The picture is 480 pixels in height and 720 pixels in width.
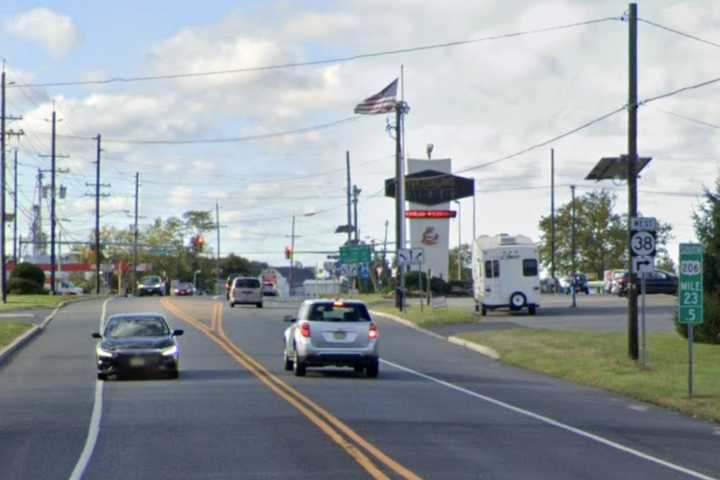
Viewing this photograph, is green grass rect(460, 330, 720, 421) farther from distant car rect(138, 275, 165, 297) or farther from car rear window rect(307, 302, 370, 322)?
distant car rect(138, 275, 165, 297)

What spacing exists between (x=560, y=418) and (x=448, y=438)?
3.96m

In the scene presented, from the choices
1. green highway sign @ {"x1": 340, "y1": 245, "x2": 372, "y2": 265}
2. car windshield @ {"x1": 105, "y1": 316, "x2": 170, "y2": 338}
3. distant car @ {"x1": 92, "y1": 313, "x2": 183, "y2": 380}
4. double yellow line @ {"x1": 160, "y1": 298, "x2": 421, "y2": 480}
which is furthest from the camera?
green highway sign @ {"x1": 340, "y1": 245, "x2": 372, "y2": 265}

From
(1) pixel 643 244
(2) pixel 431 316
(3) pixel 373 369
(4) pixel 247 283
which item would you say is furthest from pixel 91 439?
(4) pixel 247 283

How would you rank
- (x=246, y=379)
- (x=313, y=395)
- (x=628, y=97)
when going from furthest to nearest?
(x=628, y=97)
(x=246, y=379)
(x=313, y=395)

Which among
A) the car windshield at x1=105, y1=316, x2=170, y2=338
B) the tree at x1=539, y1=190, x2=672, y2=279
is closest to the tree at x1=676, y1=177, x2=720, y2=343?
the car windshield at x1=105, y1=316, x2=170, y2=338

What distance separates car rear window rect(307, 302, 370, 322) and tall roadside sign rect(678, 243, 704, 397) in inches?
278

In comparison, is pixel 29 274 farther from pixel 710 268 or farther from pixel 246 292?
pixel 710 268

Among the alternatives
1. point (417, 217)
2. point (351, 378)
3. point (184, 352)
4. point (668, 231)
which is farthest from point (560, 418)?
point (668, 231)

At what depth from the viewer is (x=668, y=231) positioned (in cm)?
14050

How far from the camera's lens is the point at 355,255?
76.8m

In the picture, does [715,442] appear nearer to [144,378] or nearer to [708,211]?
[144,378]

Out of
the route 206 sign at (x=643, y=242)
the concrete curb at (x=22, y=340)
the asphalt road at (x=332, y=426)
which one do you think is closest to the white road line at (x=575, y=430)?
the asphalt road at (x=332, y=426)

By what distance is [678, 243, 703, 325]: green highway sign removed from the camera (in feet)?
77.8

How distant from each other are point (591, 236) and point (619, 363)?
347ft
